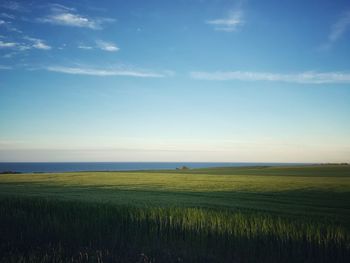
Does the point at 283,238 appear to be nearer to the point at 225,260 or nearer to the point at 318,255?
the point at 318,255

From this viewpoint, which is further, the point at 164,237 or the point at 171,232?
the point at 171,232

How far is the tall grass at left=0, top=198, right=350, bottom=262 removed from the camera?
23.9 feet

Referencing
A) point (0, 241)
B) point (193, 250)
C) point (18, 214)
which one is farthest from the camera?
point (18, 214)

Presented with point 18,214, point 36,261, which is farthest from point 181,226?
point 18,214

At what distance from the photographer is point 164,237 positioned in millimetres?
8961

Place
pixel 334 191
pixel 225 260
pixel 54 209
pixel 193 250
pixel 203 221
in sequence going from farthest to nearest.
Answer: pixel 334 191 → pixel 54 209 → pixel 203 221 → pixel 193 250 → pixel 225 260

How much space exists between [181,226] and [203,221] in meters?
0.67

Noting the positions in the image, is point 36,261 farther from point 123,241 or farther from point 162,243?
point 162,243

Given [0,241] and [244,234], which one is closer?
[0,241]

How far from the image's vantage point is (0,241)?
8250mm

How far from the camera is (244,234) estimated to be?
892cm

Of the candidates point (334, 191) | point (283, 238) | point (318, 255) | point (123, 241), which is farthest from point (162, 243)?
point (334, 191)

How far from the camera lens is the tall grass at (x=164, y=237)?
23.9ft

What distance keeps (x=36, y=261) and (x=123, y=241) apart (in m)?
2.53
